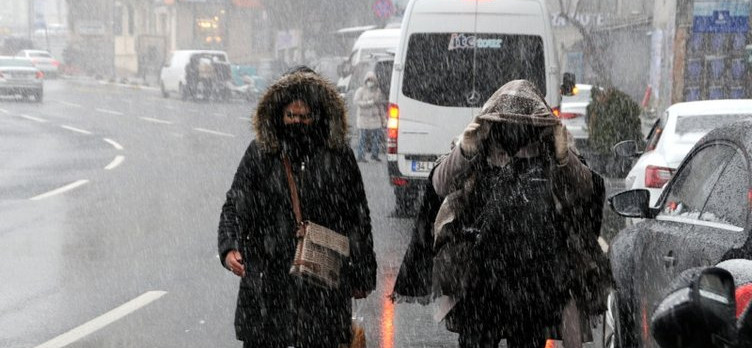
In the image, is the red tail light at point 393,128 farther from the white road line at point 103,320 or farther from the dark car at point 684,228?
the dark car at point 684,228

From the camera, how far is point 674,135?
11.0 metres

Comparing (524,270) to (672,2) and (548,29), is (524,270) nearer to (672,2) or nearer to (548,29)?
(548,29)

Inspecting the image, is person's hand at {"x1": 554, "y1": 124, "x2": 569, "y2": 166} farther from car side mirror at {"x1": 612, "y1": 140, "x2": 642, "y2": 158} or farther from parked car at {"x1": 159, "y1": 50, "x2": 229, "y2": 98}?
parked car at {"x1": 159, "y1": 50, "x2": 229, "y2": 98}

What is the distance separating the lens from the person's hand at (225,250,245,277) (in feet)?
15.3

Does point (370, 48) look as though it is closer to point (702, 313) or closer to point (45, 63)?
point (702, 313)

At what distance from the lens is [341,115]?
468cm

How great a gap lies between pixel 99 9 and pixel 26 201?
246 feet

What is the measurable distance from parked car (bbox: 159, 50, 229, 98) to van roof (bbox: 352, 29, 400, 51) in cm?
1683

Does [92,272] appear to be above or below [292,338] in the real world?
below

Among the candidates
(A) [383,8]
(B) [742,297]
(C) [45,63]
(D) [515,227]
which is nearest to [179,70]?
(A) [383,8]

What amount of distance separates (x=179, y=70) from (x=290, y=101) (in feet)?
137

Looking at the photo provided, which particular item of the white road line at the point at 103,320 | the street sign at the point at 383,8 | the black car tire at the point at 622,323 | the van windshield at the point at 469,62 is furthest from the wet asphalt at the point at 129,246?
the street sign at the point at 383,8

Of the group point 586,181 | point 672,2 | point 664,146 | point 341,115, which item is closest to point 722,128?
point 586,181

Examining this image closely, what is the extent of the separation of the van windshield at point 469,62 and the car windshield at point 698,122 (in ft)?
6.54
